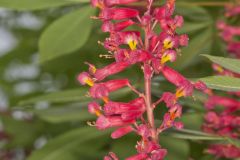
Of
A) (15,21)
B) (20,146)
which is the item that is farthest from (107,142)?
(15,21)

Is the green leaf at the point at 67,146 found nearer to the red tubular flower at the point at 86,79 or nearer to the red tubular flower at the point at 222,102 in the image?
the red tubular flower at the point at 222,102

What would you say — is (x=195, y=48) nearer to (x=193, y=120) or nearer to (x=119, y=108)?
(x=193, y=120)

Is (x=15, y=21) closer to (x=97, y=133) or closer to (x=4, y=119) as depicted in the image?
(x=4, y=119)

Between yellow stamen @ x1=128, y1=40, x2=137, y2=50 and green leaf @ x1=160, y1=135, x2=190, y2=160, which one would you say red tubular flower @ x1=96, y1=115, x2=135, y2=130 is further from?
green leaf @ x1=160, y1=135, x2=190, y2=160

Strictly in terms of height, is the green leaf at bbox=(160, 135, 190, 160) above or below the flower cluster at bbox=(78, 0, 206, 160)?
below

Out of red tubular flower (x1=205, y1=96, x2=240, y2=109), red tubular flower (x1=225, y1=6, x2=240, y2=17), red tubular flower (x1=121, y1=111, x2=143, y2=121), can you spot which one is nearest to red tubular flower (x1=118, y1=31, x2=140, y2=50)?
red tubular flower (x1=121, y1=111, x2=143, y2=121)

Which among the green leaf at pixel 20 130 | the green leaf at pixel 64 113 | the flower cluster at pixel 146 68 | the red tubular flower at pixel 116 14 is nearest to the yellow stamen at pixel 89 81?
the flower cluster at pixel 146 68

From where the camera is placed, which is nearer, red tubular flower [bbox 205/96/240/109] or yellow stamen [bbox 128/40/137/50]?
yellow stamen [bbox 128/40/137/50]
